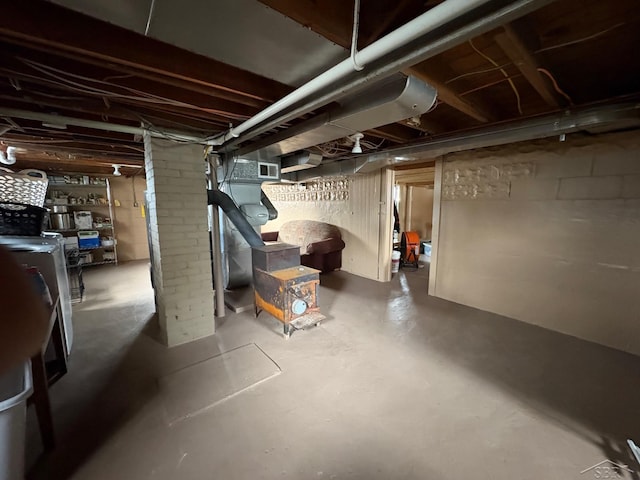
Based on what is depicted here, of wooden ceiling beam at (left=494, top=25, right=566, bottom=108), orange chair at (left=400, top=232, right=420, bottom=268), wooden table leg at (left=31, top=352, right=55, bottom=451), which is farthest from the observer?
orange chair at (left=400, top=232, right=420, bottom=268)

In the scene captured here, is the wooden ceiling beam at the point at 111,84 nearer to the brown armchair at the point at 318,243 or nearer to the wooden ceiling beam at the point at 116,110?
the wooden ceiling beam at the point at 116,110

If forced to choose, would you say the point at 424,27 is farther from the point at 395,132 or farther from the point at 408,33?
the point at 395,132

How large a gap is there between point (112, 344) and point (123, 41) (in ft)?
9.02

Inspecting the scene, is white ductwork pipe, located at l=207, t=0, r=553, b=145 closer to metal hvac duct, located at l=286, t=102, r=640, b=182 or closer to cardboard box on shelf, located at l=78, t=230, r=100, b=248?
metal hvac duct, located at l=286, t=102, r=640, b=182

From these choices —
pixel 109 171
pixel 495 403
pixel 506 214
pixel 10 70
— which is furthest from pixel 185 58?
pixel 109 171

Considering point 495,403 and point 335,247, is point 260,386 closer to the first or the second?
point 495,403

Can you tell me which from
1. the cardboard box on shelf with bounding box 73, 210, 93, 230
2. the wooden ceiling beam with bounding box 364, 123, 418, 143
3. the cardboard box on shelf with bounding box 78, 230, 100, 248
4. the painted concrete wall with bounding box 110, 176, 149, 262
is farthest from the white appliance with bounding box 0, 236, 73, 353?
the painted concrete wall with bounding box 110, 176, 149, 262

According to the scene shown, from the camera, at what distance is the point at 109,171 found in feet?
18.0

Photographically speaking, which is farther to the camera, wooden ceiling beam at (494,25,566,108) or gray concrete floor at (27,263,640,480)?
gray concrete floor at (27,263,640,480)

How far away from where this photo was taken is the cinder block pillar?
2479mm

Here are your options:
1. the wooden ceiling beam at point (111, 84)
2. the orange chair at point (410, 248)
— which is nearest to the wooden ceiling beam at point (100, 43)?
the wooden ceiling beam at point (111, 84)

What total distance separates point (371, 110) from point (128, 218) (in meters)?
6.85

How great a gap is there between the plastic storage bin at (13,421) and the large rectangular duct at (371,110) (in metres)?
2.26

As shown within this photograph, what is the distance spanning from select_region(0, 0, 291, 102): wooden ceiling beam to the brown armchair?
3.44m
